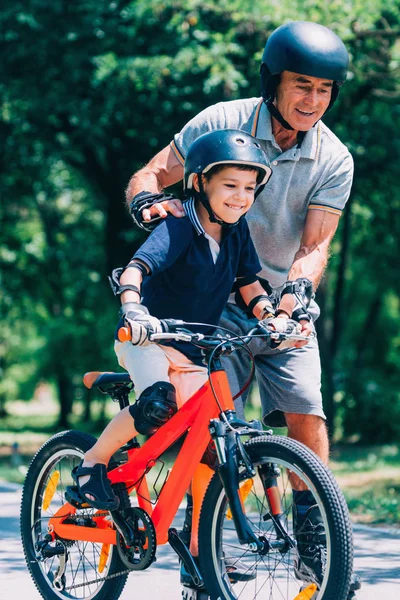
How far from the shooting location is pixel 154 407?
12.3ft

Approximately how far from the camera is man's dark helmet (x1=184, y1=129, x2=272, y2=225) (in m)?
3.78

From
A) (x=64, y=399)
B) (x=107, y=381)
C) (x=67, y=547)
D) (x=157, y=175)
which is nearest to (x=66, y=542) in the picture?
(x=67, y=547)

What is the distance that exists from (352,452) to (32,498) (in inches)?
476

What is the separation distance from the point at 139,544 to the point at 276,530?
0.56 m

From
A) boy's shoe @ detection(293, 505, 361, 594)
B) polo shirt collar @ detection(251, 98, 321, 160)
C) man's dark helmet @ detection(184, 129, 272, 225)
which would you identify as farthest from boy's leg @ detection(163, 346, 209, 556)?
polo shirt collar @ detection(251, 98, 321, 160)

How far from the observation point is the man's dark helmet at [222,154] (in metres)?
3.78

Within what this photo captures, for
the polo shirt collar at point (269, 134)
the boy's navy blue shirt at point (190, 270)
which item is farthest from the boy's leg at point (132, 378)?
the polo shirt collar at point (269, 134)

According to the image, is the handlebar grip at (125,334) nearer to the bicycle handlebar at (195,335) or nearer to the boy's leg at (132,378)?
the bicycle handlebar at (195,335)

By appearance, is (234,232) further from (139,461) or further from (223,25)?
(223,25)

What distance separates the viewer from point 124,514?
3965mm

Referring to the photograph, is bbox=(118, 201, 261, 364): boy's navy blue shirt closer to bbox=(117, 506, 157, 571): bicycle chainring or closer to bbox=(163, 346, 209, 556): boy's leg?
bbox=(163, 346, 209, 556): boy's leg

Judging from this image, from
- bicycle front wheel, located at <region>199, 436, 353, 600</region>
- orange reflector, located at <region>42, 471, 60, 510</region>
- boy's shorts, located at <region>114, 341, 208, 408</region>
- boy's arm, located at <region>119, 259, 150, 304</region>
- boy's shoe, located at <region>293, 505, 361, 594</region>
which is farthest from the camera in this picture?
orange reflector, located at <region>42, 471, 60, 510</region>

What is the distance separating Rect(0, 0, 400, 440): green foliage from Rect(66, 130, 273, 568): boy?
6706mm

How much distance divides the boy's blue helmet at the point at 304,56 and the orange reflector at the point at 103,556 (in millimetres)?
1952
